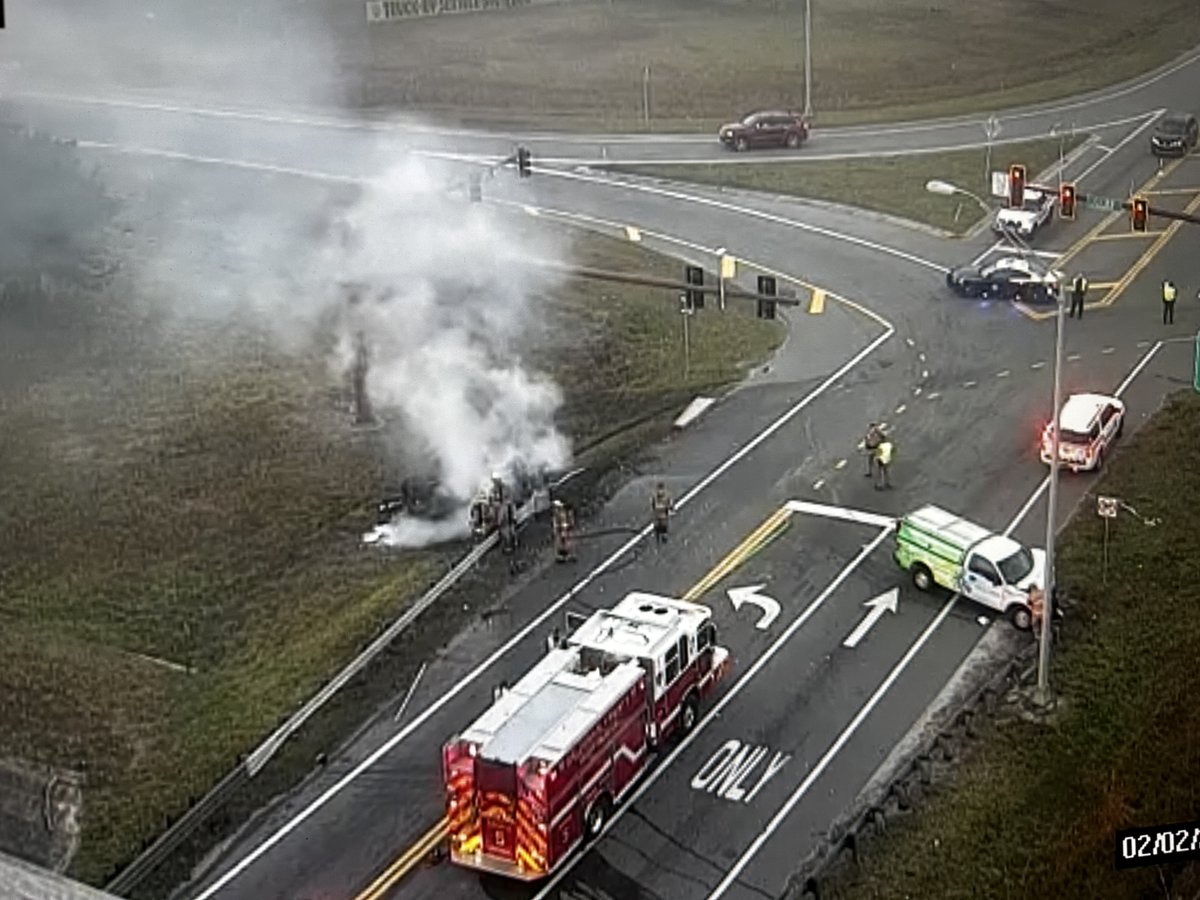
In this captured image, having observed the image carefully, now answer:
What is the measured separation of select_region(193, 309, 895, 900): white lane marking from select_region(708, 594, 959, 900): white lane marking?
2.35 meters

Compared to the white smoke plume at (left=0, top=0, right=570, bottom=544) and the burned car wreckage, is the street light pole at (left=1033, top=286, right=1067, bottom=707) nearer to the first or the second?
the burned car wreckage

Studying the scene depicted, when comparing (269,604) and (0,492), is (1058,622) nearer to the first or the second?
(269,604)

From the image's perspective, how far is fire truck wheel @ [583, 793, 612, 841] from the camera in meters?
26.9

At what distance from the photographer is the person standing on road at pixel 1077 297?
163ft

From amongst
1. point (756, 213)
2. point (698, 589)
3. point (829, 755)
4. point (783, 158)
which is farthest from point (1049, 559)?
point (783, 158)

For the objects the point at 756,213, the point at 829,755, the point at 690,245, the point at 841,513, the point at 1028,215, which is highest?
the point at 1028,215

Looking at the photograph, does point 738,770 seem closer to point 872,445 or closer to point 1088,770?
point 1088,770

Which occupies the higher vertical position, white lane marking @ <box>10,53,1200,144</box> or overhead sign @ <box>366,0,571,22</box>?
overhead sign @ <box>366,0,571,22</box>

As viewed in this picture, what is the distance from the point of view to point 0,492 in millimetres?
40188

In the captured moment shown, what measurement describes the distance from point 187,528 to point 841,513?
14393 mm

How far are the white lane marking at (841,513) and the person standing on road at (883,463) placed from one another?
1.40 meters

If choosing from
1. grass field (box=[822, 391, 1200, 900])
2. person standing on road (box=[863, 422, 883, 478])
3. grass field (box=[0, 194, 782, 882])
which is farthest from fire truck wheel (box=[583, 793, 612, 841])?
person standing on road (box=[863, 422, 883, 478])

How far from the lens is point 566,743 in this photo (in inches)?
1022

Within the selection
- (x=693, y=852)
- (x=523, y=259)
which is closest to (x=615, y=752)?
(x=693, y=852)
